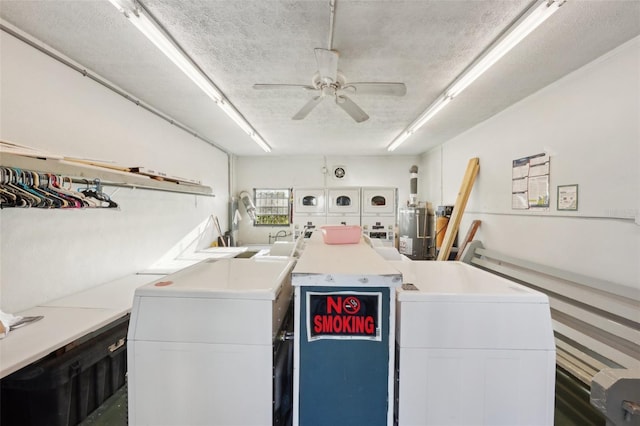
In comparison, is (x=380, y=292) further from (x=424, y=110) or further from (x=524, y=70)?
(x=424, y=110)

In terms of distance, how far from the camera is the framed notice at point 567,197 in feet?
8.84

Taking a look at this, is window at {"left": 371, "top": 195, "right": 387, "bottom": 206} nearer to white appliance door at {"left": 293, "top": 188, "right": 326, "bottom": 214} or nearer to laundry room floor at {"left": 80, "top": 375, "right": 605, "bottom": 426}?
white appliance door at {"left": 293, "top": 188, "right": 326, "bottom": 214}

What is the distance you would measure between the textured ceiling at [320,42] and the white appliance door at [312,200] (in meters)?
2.34

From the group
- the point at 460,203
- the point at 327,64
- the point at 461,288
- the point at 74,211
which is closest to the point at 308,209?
the point at 460,203

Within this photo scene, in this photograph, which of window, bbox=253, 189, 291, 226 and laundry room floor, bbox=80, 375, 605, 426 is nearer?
laundry room floor, bbox=80, 375, 605, 426

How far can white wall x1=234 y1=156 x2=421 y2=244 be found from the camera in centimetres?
731

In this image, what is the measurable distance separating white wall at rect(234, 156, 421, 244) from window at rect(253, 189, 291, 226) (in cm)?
18

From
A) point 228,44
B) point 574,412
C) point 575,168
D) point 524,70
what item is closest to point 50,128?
point 228,44

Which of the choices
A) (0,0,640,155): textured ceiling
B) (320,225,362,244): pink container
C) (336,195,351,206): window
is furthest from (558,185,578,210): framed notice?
(336,195,351,206): window

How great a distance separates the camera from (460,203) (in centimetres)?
476

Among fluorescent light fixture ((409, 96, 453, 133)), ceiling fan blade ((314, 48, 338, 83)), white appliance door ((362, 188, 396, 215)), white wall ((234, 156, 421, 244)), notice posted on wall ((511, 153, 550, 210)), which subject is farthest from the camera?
white wall ((234, 156, 421, 244))

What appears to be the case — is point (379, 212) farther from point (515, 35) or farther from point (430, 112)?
point (515, 35)

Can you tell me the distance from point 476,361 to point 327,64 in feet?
7.98

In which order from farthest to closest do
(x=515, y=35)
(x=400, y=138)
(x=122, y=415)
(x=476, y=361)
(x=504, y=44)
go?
1. (x=400, y=138)
2. (x=504, y=44)
3. (x=515, y=35)
4. (x=122, y=415)
5. (x=476, y=361)
